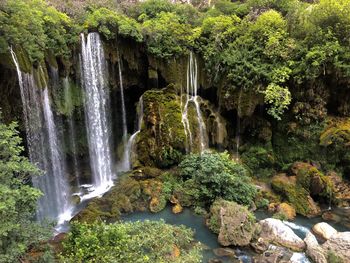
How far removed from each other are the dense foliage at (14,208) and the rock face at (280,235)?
8.48m

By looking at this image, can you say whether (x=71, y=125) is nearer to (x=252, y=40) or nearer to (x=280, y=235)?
(x=252, y=40)

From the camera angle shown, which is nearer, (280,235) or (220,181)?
(280,235)

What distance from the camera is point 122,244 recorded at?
8.95 m

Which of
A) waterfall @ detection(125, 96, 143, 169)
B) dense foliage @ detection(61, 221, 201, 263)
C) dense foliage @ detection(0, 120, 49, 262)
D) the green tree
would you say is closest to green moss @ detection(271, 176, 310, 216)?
dense foliage @ detection(61, 221, 201, 263)

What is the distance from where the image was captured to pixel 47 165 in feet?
50.0

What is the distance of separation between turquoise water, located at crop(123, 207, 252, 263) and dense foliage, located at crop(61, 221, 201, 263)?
2.37 meters

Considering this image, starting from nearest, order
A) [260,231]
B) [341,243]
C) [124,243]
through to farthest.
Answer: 1. [124,243]
2. [341,243]
3. [260,231]

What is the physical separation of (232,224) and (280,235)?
74.3 inches

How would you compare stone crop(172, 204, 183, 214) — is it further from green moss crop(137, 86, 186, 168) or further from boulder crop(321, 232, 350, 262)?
boulder crop(321, 232, 350, 262)

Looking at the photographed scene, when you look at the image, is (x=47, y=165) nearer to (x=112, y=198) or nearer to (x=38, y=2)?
(x=112, y=198)

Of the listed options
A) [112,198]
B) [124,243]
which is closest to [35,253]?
[124,243]

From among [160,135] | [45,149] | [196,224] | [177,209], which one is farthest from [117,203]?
[160,135]

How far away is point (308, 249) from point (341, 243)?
1144mm

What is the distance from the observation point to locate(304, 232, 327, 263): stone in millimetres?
11896
